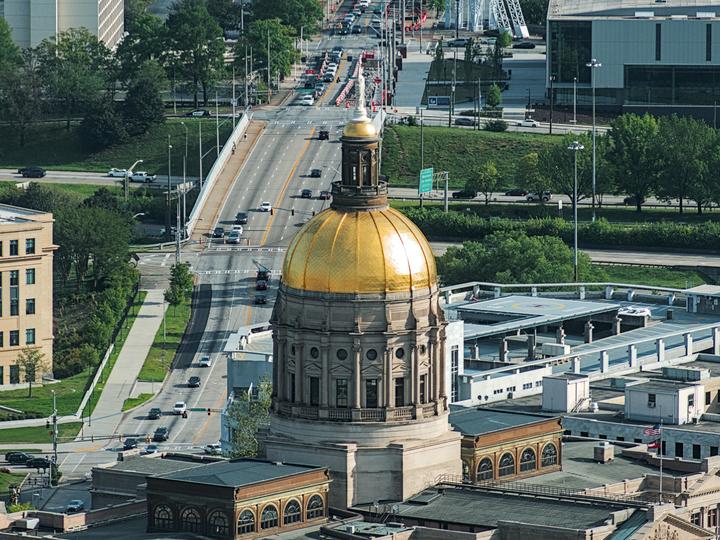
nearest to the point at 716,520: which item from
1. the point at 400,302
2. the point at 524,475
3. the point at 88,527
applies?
the point at 524,475

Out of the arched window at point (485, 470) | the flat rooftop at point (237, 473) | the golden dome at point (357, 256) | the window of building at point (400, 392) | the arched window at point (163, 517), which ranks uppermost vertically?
the golden dome at point (357, 256)

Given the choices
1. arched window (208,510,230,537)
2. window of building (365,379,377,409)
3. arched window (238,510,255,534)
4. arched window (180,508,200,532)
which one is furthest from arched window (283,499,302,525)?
window of building (365,379,377,409)

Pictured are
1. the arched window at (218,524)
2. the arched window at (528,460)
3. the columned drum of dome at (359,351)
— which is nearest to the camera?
the arched window at (218,524)

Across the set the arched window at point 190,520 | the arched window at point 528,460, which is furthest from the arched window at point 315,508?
the arched window at point 528,460

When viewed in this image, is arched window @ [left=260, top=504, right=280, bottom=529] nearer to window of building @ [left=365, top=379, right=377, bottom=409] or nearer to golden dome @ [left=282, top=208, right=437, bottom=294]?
window of building @ [left=365, top=379, right=377, bottom=409]

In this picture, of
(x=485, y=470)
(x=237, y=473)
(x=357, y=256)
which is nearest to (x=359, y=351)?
(x=357, y=256)

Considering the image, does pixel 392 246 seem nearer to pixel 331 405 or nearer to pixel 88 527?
pixel 331 405

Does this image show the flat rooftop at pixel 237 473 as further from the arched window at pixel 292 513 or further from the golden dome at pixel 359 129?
the golden dome at pixel 359 129
